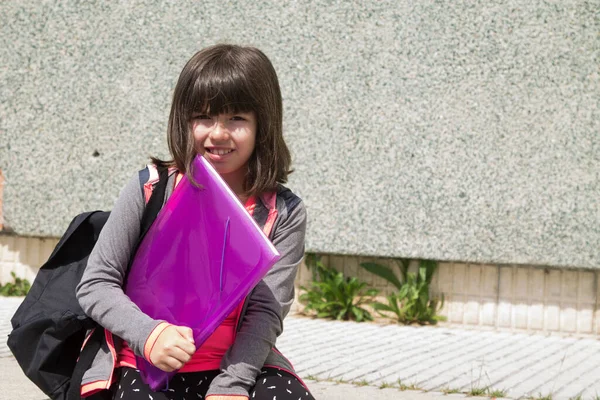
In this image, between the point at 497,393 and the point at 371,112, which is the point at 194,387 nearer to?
the point at 497,393

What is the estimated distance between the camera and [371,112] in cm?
485

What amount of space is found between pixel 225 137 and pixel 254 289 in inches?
15.7

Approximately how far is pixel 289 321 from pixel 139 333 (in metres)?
3.04

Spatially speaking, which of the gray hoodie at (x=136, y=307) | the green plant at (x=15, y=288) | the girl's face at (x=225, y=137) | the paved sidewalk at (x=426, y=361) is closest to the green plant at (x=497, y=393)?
the paved sidewalk at (x=426, y=361)

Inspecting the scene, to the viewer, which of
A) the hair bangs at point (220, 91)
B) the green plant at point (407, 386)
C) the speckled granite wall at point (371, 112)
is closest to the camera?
the hair bangs at point (220, 91)

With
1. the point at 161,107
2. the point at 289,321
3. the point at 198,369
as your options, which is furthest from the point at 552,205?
the point at 198,369

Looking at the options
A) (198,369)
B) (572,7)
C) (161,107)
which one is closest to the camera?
(198,369)

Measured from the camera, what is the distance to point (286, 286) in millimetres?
2195

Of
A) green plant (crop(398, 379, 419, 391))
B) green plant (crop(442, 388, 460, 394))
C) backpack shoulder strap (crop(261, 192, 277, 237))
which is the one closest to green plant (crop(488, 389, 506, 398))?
green plant (crop(442, 388, 460, 394))

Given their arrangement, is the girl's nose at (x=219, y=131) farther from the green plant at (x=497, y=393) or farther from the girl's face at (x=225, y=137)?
the green plant at (x=497, y=393)

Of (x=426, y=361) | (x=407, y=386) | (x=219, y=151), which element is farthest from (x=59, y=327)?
(x=426, y=361)

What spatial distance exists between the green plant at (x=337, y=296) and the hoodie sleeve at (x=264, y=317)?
2.72 meters

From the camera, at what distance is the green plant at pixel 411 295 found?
4785mm

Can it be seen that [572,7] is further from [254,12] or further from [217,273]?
[217,273]
